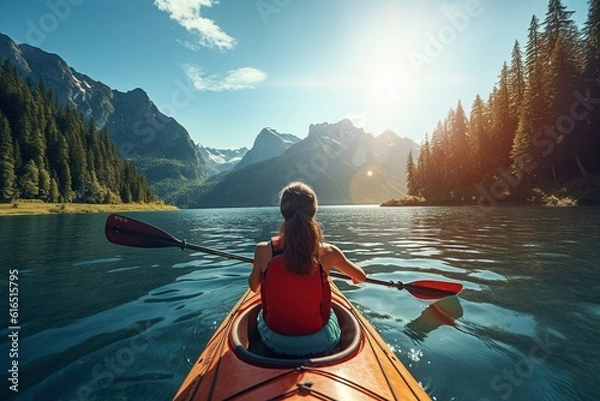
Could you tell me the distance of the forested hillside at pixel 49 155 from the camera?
6475cm

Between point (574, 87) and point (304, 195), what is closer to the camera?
Answer: point (304, 195)

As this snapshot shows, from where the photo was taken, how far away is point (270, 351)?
13.8 feet

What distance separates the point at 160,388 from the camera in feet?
15.5

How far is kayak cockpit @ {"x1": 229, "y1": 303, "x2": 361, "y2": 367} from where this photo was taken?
3381 millimetres

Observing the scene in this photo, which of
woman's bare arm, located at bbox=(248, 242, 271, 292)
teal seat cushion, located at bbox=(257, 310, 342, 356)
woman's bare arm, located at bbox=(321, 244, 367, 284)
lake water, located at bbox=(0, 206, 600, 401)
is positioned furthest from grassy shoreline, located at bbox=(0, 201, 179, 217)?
woman's bare arm, located at bbox=(321, 244, 367, 284)

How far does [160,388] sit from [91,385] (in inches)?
47.0

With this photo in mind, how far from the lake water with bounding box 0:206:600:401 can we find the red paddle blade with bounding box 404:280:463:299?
21.8 inches

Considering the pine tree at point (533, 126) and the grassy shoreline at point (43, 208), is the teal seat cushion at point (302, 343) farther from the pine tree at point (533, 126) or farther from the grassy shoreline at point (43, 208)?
the grassy shoreline at point (43, 208)

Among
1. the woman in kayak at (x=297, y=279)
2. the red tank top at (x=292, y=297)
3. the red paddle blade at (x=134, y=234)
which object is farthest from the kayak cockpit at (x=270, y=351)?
the red paddle blade at (x=134, y=234)

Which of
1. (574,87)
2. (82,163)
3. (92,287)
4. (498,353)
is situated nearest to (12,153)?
(82,163)

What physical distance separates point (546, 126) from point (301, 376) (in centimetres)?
5247

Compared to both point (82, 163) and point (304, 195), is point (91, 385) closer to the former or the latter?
point (304, 195)

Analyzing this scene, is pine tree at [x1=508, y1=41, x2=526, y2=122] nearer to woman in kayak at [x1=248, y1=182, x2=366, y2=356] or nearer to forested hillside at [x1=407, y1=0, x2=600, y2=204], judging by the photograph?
forested hillside at [x1=407, y1=0, x2=600, y2=204]

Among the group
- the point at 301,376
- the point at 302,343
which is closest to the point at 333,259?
the point at 302,343
